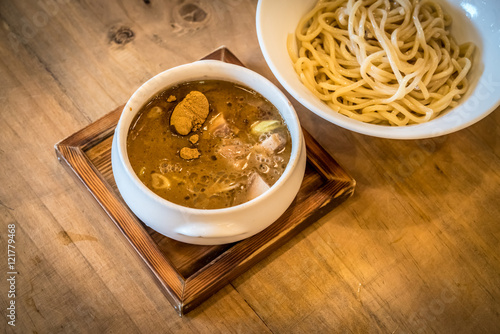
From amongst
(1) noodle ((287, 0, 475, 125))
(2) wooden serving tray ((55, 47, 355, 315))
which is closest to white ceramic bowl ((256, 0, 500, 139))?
(1) noodle ((287, 0, 475, 125))

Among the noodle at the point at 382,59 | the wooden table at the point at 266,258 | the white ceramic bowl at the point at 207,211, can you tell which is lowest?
the wooden table at the point at 266,258

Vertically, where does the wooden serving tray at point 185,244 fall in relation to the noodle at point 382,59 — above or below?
below

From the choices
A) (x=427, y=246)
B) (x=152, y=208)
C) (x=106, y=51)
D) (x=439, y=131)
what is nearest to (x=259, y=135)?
(x=152, y=208)

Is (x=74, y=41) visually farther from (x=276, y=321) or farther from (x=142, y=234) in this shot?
(x=276, y=321)

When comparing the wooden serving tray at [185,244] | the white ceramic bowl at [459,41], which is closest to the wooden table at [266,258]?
the wooden serving tray at [185,244]

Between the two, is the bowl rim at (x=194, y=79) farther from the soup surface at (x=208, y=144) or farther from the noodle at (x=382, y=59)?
the noodle at (x=382, y=59)

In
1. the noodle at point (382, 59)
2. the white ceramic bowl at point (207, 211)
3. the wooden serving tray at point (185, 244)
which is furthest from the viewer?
the noodle at point (382, 59)
